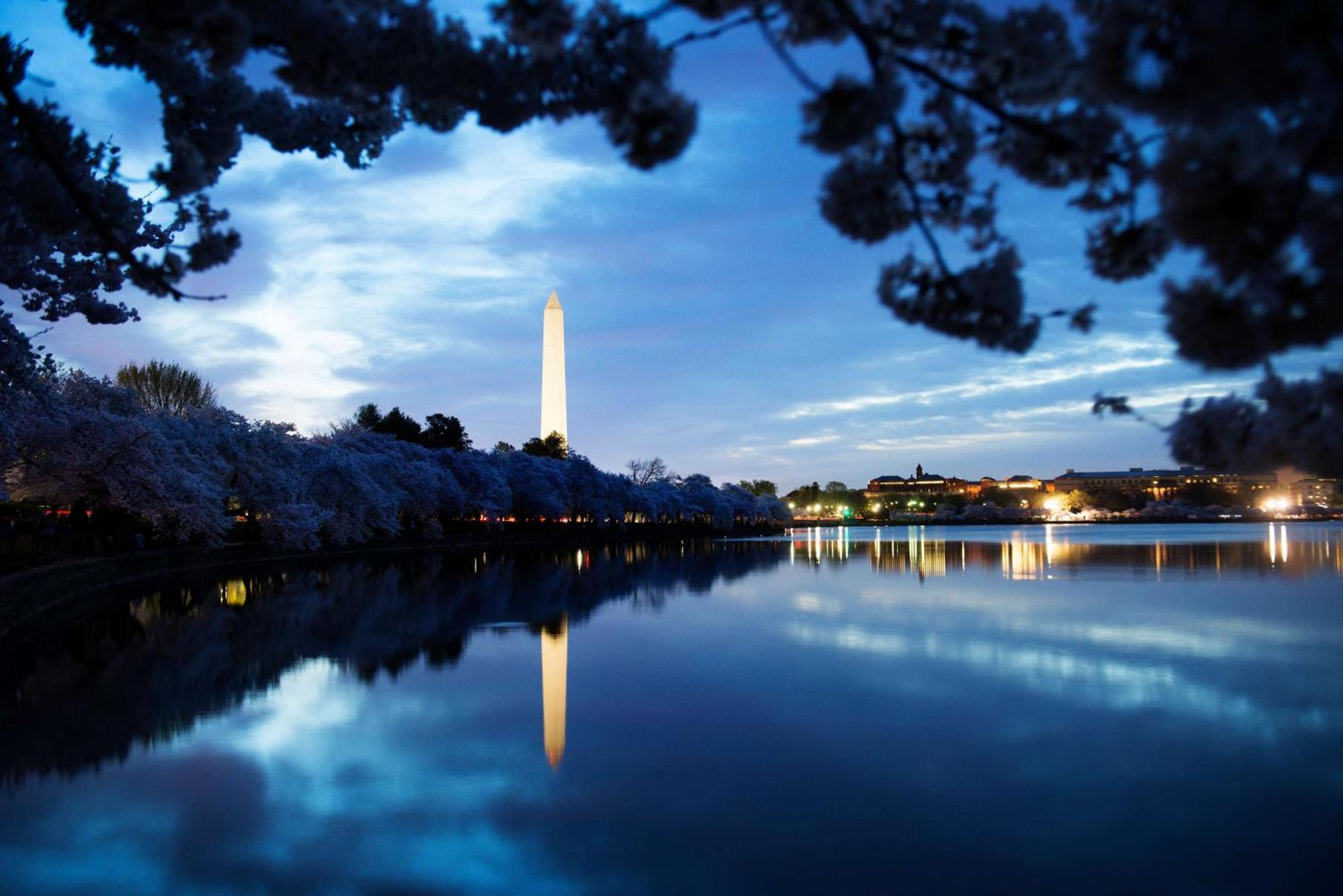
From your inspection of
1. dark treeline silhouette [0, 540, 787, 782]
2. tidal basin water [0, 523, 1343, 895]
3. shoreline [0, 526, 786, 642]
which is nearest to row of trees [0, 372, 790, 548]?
shoreline [0, 526, 786, 642]

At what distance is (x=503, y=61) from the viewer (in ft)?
14.2

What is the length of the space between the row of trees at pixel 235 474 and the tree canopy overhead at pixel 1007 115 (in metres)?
16.3

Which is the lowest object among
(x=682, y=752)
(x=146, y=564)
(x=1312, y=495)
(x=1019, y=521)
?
(x=1019, y=521)

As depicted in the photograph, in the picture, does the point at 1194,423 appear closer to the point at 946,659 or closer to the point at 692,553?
the point at 946,659

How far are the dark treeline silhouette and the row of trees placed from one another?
2.78 meters

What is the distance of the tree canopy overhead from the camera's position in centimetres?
292

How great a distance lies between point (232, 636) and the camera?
1905 centimetres

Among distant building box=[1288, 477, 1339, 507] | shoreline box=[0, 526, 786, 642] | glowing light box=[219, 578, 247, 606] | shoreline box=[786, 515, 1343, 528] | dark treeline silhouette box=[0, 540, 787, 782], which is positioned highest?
distant building box=[1288, 477, 1339, 507]

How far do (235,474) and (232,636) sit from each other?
23549mm

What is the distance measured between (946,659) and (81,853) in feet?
39.3

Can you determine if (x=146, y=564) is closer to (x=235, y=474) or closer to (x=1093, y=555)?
(x=235, y=474)

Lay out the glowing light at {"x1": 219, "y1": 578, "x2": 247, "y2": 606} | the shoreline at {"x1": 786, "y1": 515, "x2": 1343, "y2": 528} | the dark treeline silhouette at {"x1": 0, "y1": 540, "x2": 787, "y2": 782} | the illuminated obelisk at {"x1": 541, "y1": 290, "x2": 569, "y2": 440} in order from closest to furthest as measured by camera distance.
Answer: the dark treeline silhouette at {"x1": 0, "y1": 540, "x2": 787, "y2": 782}, the glowing light at {"x1": 219, "y1": 578, "x2": 247, "y2": 606}, the illuminated obelisk at {"x1": 541, "y1": 290, "x2": 569, "y2": 440}, the shoreline at {"x1": 786, "y1": 515, "x2": 1343, "y2": 528}

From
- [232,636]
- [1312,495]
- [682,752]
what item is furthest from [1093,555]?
[1312,495]

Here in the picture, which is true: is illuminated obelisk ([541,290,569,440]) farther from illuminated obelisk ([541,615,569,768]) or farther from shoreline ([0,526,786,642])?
illuminated obelisk ([541,615,569,768])
